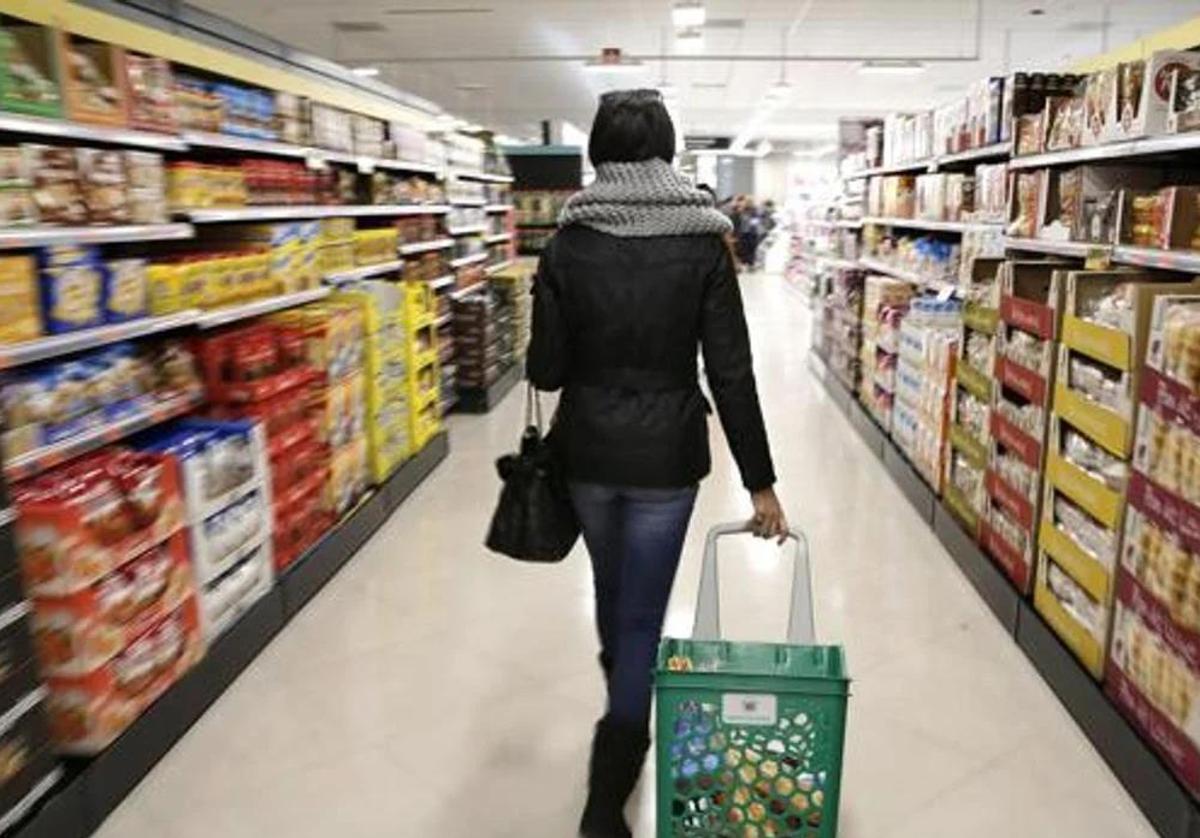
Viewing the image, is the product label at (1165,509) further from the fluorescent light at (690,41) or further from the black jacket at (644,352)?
Answer: the fluorescent light at (690,41)

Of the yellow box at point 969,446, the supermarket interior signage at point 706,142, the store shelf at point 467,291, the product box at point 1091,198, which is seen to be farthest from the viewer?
the supermarket interior signage at point 706,142

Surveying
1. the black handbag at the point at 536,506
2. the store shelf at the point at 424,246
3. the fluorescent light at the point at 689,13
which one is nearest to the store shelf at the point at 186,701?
the black handbag at the point at 536,506

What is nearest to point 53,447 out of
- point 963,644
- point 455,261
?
point 963,644

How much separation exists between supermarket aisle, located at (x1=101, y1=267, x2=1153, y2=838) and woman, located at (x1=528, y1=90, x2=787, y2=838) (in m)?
0.69

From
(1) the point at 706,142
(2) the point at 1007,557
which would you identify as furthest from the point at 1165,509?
(1) the point at 706,142

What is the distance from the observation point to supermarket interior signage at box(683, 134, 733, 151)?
26.5m

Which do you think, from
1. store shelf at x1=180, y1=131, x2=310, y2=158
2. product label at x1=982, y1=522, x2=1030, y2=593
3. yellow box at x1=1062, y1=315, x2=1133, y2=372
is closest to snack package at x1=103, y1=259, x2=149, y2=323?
store shelf at x1=180, y1=131, x2=310, y2=158

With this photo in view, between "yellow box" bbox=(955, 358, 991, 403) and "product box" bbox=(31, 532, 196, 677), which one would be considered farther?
"yellow box" bbox=(955, 358, 991, 403)

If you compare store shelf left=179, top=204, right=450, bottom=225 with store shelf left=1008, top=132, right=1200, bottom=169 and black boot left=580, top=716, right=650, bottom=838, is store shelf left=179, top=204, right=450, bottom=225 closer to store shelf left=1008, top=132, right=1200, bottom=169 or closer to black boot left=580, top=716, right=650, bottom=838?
black boot left=580, top=716, right=650, bottom=838

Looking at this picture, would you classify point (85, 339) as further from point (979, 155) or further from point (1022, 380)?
point (979, 155)

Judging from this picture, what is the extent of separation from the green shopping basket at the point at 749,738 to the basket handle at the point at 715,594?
116 millimetres

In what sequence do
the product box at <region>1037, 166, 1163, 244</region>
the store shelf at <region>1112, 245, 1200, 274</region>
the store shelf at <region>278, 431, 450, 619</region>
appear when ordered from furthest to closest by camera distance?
the store shelf at <region>278, 431, 450, 619</region> < the product box at <region>1037, 166, 1163, 244</region> < the store shelf at <region>1112, 245, 1200, 274</region>

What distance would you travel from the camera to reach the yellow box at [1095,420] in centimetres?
290

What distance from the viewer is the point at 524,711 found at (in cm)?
320
